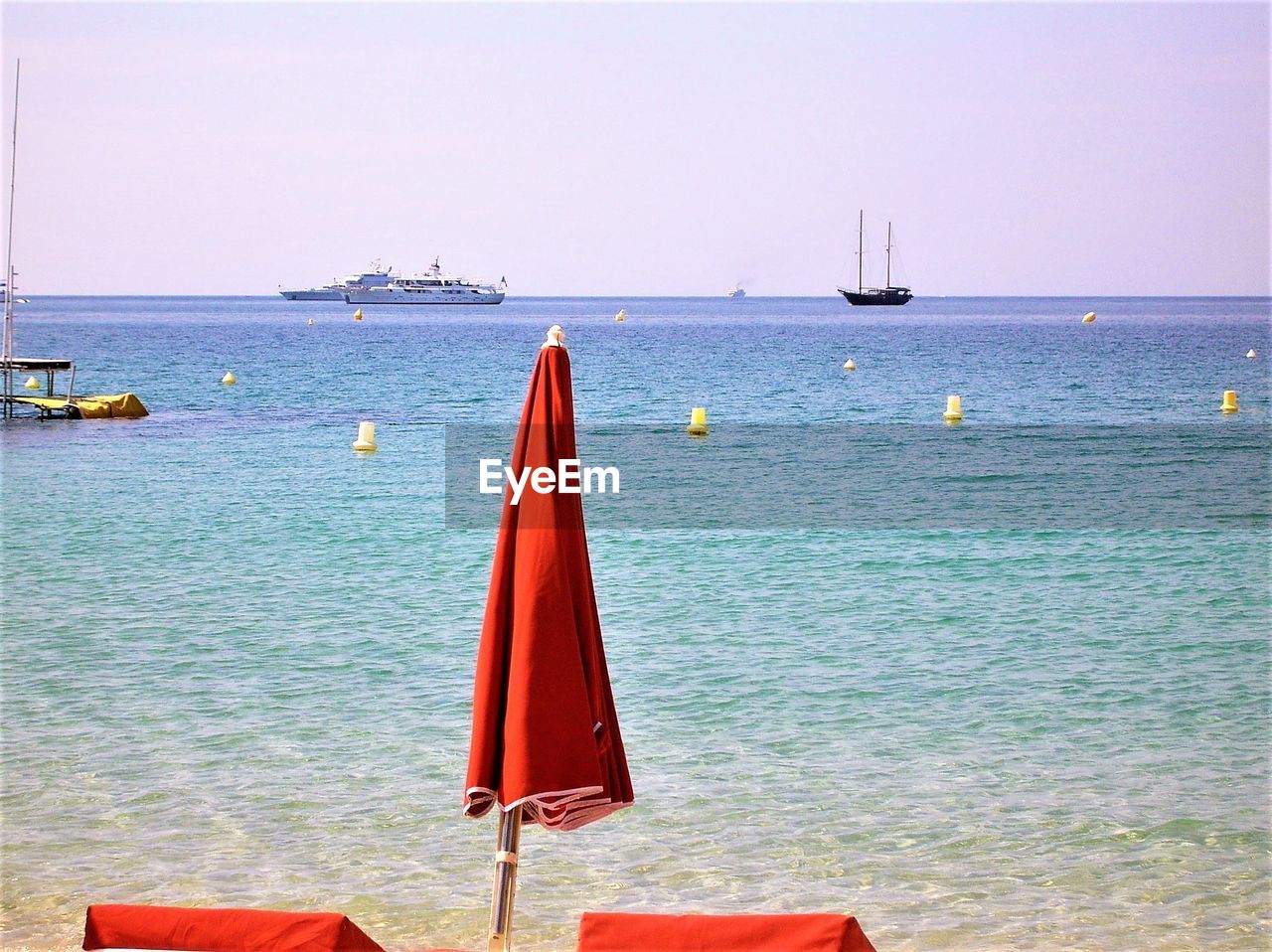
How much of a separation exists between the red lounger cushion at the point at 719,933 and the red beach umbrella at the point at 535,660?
46cm

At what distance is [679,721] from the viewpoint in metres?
9.33

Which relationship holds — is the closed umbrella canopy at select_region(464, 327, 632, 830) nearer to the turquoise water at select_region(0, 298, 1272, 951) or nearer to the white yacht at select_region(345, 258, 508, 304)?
the turquoise water at select_region(0, 298, 1272, 951)

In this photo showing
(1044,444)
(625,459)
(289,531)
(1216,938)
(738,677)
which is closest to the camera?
(1216,938)

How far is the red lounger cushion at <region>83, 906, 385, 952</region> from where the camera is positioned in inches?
153

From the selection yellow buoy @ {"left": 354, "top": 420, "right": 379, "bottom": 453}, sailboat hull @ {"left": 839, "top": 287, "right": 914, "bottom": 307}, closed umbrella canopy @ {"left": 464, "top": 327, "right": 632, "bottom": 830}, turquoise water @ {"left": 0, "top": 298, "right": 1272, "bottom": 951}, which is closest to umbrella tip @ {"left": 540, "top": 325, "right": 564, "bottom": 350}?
closed umbrella canopy @ {"left": 464, "top": 327, "right": 632, "bottom": 830}

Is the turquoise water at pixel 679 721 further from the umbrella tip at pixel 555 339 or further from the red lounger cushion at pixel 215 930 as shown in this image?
the umbrella tip at pixel 555 339

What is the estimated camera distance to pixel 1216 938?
6023 mm

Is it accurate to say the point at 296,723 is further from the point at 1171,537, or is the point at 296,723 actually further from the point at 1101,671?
the point at 1171,537

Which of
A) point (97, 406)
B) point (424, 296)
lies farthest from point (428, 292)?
point (97, 406)

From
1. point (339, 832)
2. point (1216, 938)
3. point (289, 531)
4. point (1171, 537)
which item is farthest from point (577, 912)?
point (1171, 537)

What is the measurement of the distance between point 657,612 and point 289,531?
6.36m

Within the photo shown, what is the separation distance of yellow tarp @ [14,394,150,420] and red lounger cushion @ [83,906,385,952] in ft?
95.7

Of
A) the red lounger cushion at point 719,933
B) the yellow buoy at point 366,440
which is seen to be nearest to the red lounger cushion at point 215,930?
the red lounger cushion at point 719,933

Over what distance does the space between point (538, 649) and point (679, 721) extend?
531 centimetres
